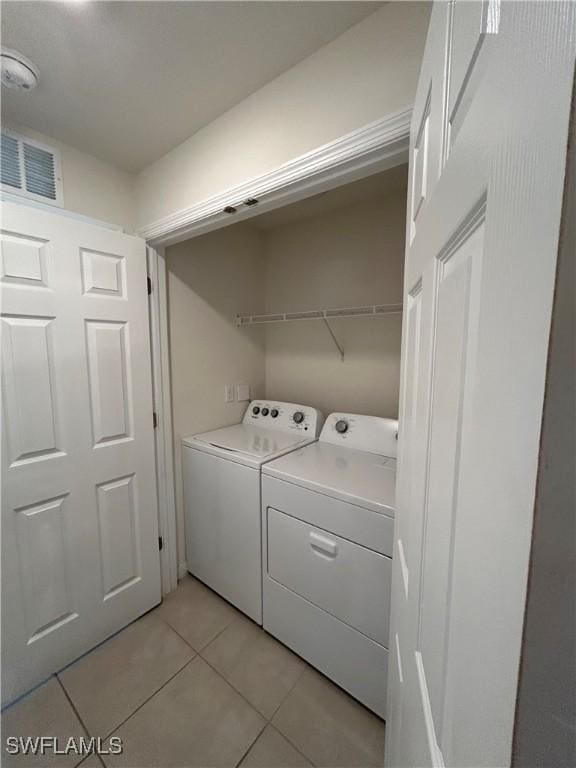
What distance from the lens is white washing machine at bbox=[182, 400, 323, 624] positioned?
1619 millimetres

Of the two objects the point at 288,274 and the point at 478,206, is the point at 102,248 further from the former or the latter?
the point at 478,206

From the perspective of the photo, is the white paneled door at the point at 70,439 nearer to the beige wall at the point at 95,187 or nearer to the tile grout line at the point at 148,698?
the beige wall at the point at 95,187

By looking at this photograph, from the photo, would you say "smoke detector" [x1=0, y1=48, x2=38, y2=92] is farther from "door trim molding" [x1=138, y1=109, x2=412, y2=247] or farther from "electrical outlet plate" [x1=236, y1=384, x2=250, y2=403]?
"electrical outlet plate" [x1=236, y1=384, x2=250, y2=403]

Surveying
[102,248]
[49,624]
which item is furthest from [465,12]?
[49,624]

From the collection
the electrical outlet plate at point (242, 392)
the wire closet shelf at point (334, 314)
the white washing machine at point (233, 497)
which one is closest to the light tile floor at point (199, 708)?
the white washing machine at point (233, 497)

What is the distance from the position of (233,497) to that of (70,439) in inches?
34.0

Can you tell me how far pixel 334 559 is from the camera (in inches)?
51.1

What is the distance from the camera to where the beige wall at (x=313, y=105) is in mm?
851

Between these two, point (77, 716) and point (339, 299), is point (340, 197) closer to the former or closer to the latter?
point (339, 299)

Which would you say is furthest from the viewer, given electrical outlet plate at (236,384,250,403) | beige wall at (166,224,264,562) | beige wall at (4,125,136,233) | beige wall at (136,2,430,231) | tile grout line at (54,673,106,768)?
electrical outlet plate at (236,384,250,403)

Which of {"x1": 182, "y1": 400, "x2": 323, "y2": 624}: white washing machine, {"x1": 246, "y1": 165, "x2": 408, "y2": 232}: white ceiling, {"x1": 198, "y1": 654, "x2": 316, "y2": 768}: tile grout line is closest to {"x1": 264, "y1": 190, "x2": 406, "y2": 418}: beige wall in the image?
{"x1": 246, "y1": 165, "x2": 408, "y2": 232}: white ceiling

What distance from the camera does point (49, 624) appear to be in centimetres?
143

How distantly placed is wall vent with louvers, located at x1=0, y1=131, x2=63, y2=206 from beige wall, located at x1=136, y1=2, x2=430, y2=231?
0.55m

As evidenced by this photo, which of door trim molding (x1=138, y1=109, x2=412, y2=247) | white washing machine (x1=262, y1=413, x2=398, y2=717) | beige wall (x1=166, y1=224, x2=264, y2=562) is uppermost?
door trim molding (x1=138, y1=109, x2=412, y2=247)
